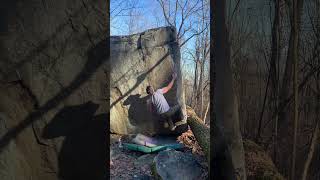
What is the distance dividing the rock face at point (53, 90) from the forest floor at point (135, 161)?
3.09 metres

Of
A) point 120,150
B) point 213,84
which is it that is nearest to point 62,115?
point 213,84

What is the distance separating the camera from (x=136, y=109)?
811 centimetres

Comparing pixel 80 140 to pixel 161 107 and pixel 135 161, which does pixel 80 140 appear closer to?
pixel 135 161

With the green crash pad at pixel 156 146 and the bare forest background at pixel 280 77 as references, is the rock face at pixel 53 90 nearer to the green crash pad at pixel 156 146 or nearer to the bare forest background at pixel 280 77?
the bare forest background at pixel 280 77

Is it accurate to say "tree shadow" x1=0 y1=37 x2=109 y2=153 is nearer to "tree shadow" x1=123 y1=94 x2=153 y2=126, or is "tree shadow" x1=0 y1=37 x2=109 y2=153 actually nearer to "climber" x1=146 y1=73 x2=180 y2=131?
"climber" x1=146 y1=73 x2=180 y2=131

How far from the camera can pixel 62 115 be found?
2373 millimetres

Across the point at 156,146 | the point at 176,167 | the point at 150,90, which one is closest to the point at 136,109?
the point at 150,90

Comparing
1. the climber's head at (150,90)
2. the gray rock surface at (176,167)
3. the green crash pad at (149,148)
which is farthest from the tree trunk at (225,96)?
the climber's head at (150,90)

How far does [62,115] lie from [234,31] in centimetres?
119

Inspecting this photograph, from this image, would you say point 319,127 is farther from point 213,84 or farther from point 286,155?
point 213,84

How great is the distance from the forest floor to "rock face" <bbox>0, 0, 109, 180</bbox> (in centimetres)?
309

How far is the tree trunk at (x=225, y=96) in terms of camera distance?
1.99m

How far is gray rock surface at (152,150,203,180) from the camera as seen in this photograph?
16.6 ft

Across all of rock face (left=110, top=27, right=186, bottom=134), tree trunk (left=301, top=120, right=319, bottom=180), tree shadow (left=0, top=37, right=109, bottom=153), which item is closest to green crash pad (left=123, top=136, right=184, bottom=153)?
rock face (left=110, top=27, right=186, bottom=134)
